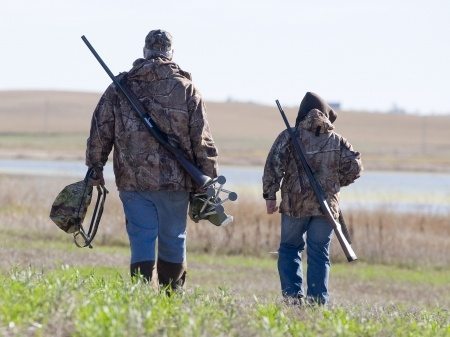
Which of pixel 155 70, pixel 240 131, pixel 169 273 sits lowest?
pixel 240 131

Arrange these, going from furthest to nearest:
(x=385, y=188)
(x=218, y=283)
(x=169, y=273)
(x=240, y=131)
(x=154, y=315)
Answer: (x=240, y=131) → (x=385, y=188) → (x=218, y=283) → (x=169, y=273) → (x=154, y=315)

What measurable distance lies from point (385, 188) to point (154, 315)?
32165 mm

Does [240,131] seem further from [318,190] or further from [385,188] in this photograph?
[318,190]

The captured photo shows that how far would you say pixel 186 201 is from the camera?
8914 mm

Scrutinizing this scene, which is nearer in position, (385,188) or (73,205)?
(73,205)

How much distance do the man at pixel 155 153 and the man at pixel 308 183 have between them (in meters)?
1.09

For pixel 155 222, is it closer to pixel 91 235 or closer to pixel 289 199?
pixel 91 235

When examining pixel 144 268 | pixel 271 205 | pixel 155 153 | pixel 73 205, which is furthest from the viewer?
pixel 271 205

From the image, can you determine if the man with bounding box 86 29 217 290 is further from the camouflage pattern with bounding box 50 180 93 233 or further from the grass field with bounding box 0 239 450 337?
the grass field with bounding box 0 239 450 337

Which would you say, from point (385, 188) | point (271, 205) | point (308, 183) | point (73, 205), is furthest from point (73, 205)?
point (385, 188)

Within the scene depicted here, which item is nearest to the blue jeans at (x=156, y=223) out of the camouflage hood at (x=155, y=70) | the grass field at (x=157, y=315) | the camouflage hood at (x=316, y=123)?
the grass field at (x=157, y=315)

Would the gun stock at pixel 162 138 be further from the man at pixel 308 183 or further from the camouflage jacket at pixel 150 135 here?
the man at pixel 308 183

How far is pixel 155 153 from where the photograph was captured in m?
8.85

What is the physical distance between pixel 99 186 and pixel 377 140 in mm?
78058
